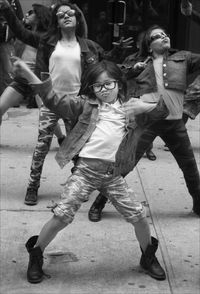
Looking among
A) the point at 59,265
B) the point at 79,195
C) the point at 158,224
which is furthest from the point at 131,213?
the point at 158,224

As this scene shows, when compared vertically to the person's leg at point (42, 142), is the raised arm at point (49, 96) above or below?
above

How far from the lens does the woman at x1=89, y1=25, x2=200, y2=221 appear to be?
4.81 m

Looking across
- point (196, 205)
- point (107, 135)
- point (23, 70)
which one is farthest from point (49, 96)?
point (196, 205)

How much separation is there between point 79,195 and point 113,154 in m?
0.33

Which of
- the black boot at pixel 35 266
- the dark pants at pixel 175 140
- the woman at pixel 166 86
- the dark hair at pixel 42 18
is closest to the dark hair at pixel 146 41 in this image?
the woman at pixel 166 86

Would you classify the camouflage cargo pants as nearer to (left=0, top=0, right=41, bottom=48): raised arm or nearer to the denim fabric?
(left=0, top=0, right=41, bottom=48): raised arm

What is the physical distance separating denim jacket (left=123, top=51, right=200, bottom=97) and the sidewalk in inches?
42.9


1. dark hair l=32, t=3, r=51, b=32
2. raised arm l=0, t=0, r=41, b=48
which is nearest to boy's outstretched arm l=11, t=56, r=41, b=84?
raised arm l=0, t=0, r=41, b=48

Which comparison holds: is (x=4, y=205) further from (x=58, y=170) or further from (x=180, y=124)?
(x=180, y=124)

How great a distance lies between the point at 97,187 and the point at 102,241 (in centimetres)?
82

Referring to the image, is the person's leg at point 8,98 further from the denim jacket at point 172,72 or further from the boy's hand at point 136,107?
the boy's hand at point 136,107

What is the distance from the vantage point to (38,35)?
5422 millimetres

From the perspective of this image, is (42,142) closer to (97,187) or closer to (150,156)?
(97,187)

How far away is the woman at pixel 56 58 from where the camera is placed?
17.2 feet
